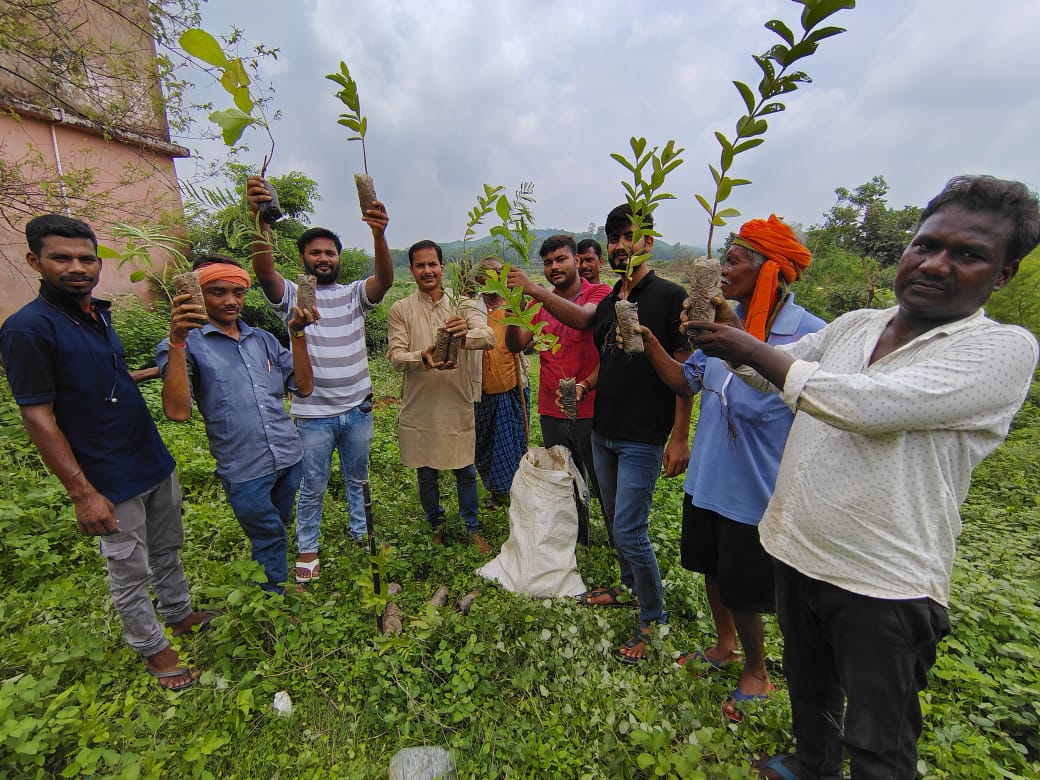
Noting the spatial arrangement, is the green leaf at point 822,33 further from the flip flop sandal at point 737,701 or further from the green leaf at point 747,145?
the flip flop sandal at point 737,701

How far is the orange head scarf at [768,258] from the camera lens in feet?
5.65

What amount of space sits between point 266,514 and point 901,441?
9.14ft

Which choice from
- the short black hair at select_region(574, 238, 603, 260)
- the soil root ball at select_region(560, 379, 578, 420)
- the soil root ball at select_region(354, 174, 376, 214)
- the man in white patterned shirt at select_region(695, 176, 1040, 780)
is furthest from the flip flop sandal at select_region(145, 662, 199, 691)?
the short black hair at select_region(574, 238, 603, 260)

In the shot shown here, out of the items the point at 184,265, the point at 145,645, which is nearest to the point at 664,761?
the point at 145,645

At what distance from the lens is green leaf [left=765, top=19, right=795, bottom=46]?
4.01 ft

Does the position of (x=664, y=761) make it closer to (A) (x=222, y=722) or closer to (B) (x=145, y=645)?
(A) (x=222, y=722)

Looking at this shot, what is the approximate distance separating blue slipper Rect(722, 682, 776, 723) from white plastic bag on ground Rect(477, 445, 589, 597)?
3.19 feet

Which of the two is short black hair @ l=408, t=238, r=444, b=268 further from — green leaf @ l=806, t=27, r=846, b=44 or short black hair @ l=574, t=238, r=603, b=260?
green leaf @ l=806, t=27, r=846, b=44

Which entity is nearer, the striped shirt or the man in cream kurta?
the striped shirt

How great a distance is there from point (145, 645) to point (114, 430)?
1022mm

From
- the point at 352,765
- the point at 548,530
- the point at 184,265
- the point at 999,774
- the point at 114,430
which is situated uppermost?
the point at 184,265

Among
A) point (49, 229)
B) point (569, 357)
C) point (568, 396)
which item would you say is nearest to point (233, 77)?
point (49, 229)

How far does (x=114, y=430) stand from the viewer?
206 centimetres

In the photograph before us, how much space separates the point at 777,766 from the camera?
172 centimetres
